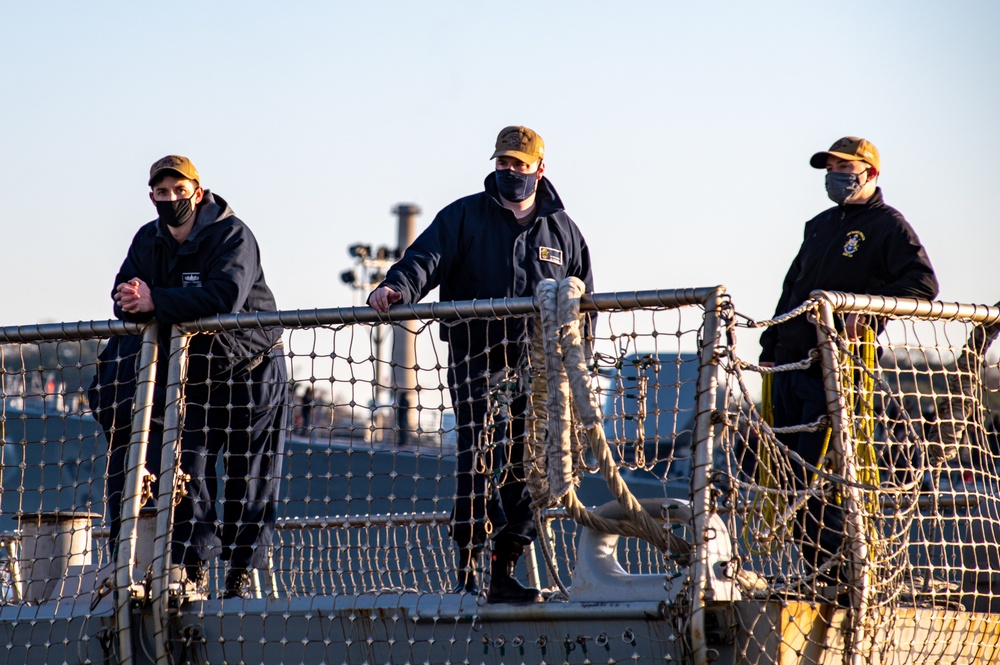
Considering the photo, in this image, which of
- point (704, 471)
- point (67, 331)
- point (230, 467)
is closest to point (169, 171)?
point (67, 331)

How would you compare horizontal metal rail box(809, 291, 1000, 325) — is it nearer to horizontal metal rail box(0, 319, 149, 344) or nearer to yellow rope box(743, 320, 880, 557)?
yellow rope box(743, 320, 880, 557)

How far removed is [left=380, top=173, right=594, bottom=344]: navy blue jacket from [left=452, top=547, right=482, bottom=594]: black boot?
1005 millimetres

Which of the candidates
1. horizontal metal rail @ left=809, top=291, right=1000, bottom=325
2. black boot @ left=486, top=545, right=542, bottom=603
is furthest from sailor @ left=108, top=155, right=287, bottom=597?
horizontal metal rail @ left=809, top=291, right=1000, bottom=325

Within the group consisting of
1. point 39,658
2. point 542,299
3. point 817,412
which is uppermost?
point 542,299

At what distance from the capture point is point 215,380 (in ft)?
16.5

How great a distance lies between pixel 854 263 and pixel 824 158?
1.62 ft

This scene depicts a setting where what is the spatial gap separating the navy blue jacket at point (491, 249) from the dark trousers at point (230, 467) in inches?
30.0

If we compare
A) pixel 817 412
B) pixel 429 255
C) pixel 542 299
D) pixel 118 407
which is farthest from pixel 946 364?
pixel 118 407

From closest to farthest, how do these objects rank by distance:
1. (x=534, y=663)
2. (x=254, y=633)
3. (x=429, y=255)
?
(x=534, y=663), (x=254, y=633), (x=429, y=255)

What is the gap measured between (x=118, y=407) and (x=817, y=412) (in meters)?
2.72

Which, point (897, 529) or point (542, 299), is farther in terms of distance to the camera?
point (897, 529)

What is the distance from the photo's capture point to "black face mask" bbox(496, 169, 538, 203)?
17.1ft

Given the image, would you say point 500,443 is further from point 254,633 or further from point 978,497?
point 978,497

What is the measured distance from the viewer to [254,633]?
4.63m
